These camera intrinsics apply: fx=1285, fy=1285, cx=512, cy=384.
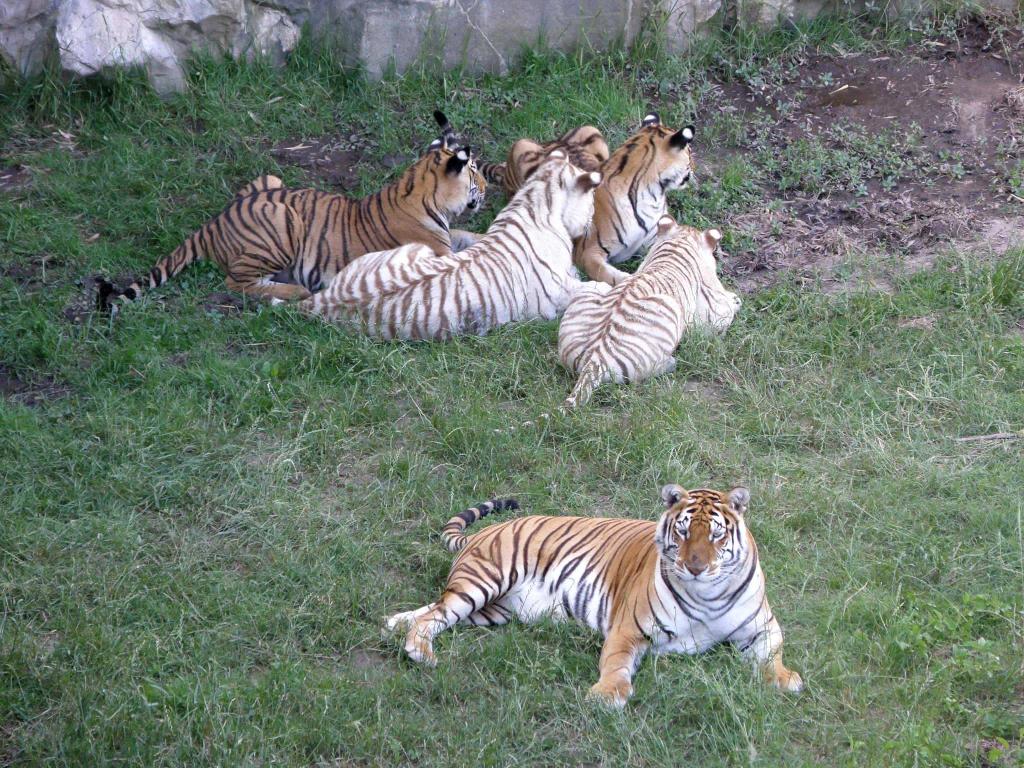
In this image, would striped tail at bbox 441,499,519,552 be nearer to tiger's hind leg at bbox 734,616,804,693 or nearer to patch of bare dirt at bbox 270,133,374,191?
tiger's hind leg at bbox 734,616,804,693

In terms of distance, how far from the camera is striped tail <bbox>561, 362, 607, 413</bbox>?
19.4 feet

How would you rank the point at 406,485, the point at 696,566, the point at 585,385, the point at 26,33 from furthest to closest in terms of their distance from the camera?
the point at 26,33, the point at 585,385, the point at 406,485, the point at 696,566

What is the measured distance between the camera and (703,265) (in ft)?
22.1

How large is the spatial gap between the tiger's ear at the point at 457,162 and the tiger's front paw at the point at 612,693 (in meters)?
3.70

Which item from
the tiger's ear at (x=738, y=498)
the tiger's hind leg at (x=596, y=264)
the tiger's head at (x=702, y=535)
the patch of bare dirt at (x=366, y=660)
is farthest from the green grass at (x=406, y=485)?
the tiger's hind leg at (x=596, y=264)

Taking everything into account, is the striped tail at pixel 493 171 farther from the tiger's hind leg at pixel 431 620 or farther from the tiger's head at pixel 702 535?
the tiger's head at pixel 702 535

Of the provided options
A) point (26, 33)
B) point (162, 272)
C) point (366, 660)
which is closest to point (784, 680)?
point (366, 660)

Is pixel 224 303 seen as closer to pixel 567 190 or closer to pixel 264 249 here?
pixel 264 249

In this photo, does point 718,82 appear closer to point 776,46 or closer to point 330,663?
point 776,46

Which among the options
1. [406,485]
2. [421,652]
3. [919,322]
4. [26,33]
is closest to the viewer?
[421,652]

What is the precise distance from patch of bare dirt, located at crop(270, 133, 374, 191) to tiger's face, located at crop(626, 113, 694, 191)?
1.75 m

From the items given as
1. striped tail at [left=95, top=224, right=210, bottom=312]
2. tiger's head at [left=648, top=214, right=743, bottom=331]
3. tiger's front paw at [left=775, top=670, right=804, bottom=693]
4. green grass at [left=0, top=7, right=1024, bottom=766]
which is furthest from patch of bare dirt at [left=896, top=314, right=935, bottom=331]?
striped tail at [left=95, top=224, right=210, bottom=312]

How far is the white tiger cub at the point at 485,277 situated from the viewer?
21.5 feet

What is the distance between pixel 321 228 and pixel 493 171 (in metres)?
1.16
